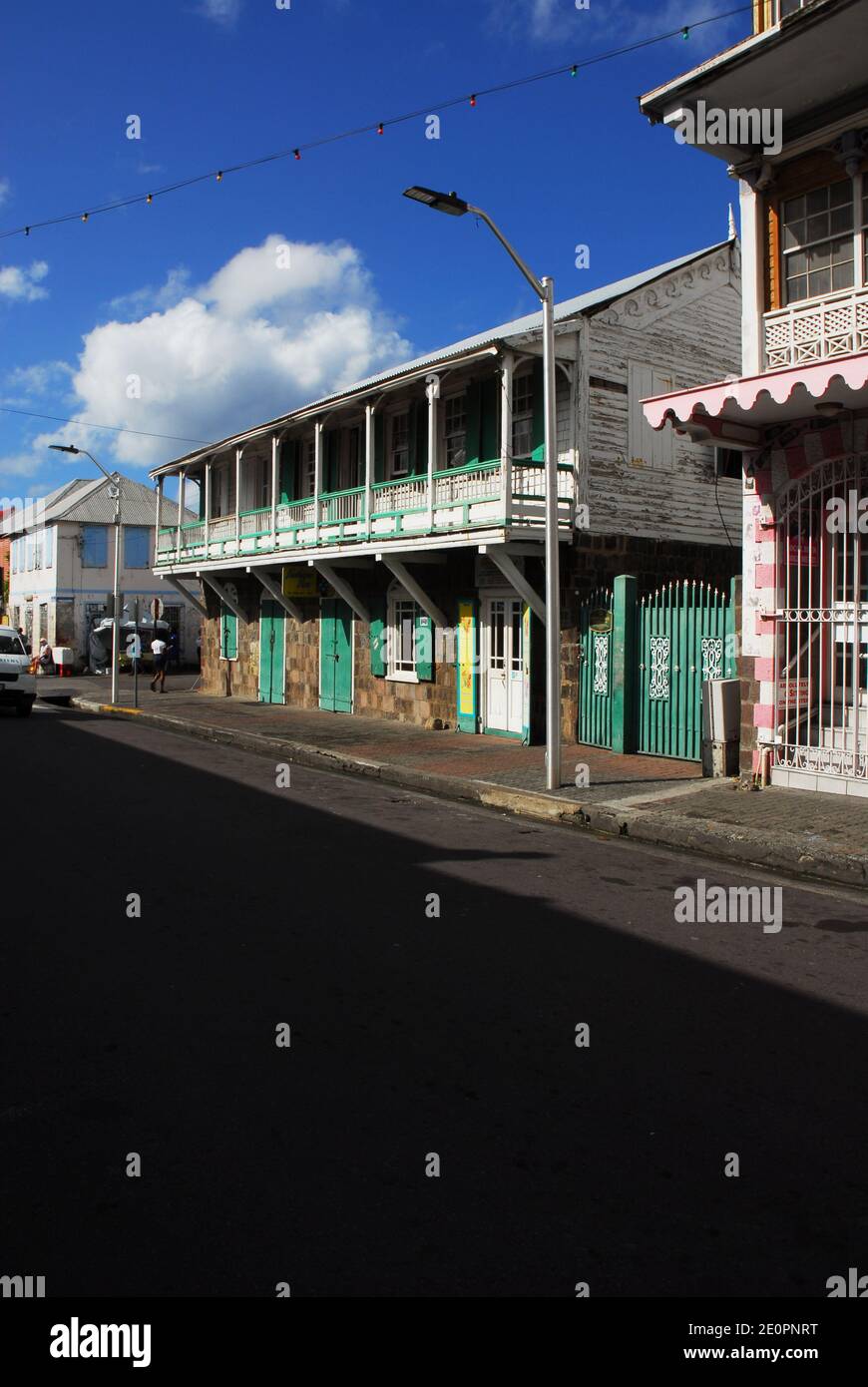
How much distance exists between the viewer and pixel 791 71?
32.2 ft

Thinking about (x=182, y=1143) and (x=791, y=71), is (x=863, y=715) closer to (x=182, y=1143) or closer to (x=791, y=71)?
(x=791, y=71)

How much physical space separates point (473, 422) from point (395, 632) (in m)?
4.48

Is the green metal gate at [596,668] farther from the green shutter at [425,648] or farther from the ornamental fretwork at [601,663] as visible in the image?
the green shutter at [425,648]

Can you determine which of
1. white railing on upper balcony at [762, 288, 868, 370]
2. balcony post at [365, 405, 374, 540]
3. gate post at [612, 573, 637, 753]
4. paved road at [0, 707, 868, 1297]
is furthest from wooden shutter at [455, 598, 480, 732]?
paved road at [0, 707, 868, 1297]

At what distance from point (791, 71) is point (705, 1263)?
10.6 m

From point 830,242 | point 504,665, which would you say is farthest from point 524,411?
point 830,242

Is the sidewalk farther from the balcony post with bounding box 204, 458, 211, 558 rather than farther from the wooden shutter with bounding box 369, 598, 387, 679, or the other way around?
the balcony post with bounding box 204, 458, 211, 558

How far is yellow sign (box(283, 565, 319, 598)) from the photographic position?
857 inches

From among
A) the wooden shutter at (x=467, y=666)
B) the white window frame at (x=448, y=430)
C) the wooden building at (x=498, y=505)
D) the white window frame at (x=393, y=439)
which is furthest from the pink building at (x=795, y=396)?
the white window frame at (x=393, y=439)

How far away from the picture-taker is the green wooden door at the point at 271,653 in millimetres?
24609

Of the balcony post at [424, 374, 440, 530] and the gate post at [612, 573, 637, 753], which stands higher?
the balcony post at [424, 374, 440, 530]

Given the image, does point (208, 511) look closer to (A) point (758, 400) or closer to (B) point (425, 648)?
(B) point (425, 648)

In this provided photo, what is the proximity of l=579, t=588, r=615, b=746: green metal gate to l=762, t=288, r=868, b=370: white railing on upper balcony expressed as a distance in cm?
461

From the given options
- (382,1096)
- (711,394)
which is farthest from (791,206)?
(382,1096)
